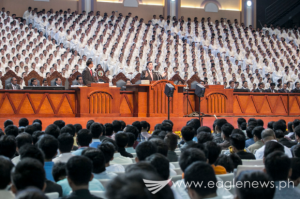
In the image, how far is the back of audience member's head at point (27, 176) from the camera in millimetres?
1717

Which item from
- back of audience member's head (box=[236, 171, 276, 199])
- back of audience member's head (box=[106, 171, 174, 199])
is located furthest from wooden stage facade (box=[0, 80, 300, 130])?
back of audience member's head (box=[106, 171, 174, 199])

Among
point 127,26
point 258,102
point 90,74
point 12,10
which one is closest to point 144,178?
point 90,74

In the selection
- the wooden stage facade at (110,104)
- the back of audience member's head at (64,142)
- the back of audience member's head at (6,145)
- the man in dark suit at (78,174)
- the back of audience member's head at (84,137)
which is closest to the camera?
the man in dark suit at (78,174)

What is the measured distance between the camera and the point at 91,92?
6715 mm

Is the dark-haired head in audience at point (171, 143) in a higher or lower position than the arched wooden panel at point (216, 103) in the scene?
lower

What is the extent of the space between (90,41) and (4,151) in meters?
11.4

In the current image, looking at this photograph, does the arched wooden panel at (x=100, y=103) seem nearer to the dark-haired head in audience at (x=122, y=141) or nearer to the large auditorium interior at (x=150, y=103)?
the large auditorium interior at (x=150, y=103)

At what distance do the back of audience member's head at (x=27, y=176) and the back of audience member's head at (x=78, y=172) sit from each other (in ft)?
0.56

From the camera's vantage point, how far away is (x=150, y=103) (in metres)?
6.94

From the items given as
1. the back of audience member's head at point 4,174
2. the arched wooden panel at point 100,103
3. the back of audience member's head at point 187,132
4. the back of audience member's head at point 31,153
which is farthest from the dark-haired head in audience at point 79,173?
the arched wooden panel at point 100,103

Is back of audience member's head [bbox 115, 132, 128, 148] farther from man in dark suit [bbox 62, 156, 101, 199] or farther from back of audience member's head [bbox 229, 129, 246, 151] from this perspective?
man in dark suit [bbox 62, 156, 101, 199]

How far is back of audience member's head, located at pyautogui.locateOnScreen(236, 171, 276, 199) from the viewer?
1.43 metres

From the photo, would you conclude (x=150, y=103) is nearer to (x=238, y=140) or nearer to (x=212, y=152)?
(x=238, y=140)

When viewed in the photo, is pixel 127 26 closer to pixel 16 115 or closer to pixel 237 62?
pixel 237 62
